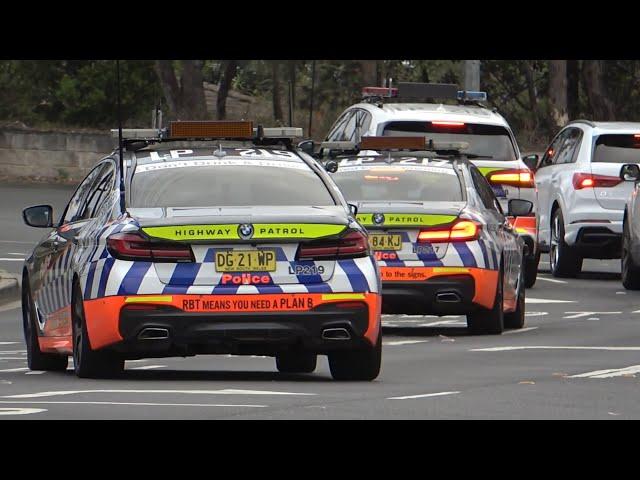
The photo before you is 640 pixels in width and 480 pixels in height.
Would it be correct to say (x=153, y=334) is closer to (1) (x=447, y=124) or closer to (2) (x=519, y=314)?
(2) (x=519, y=314)

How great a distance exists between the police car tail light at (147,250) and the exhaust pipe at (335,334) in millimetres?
851

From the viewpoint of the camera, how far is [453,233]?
16703 mm

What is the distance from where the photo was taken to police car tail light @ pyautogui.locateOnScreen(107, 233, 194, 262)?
39.5 feet

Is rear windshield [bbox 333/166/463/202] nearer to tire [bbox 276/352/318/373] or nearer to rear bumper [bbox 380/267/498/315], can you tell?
rear bumper [bbox 380/267/498/315]

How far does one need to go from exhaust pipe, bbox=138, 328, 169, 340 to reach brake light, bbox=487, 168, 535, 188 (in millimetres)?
9852

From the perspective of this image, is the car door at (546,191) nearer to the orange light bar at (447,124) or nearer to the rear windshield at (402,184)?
the orange light bar at (447,124)

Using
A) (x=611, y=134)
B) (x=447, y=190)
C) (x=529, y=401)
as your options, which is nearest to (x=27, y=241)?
(x=611, y=134)

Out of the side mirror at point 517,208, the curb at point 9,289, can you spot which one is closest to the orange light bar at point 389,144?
the side mirror at point 517,208

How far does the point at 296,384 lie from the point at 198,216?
1.18 m

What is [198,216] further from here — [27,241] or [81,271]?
[27,241]

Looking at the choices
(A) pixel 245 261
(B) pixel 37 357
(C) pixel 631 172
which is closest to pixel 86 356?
(A) pixel 245 261

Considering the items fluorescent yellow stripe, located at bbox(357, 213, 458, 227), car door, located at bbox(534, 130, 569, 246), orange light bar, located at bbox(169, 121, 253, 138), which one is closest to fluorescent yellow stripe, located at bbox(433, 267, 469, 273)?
fluorescent yellow stripe, located at bbox(357, 213, 458, 227)

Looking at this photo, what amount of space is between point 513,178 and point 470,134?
24.2 inches

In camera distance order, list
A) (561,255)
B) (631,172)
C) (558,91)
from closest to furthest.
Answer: (631,172) < (561,255) < (558,91)
